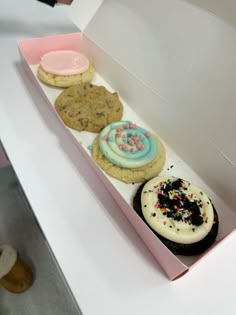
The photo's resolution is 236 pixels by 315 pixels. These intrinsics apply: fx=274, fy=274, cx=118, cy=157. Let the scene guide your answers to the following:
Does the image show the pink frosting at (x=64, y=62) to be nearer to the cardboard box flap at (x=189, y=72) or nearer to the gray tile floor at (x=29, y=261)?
the cardboard box flap at (x=189, y=72)

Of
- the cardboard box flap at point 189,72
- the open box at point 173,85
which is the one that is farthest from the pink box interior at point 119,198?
the cardboard box flap at point 189,72

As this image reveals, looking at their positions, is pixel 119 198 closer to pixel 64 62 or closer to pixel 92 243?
pixel 92 243

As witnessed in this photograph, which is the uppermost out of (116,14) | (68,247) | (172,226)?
(116,14)

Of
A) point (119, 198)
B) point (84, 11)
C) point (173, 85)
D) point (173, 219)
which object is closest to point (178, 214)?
point (173, 219)

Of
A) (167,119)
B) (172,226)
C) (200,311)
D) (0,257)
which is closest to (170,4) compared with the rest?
(167,119)

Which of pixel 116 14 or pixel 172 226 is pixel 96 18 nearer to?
A: pixel 116 14

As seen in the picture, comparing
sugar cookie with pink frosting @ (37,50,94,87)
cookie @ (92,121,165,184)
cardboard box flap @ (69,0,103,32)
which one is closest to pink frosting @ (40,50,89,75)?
sugar cookie with pink frosting @ (37,50,94,87)
